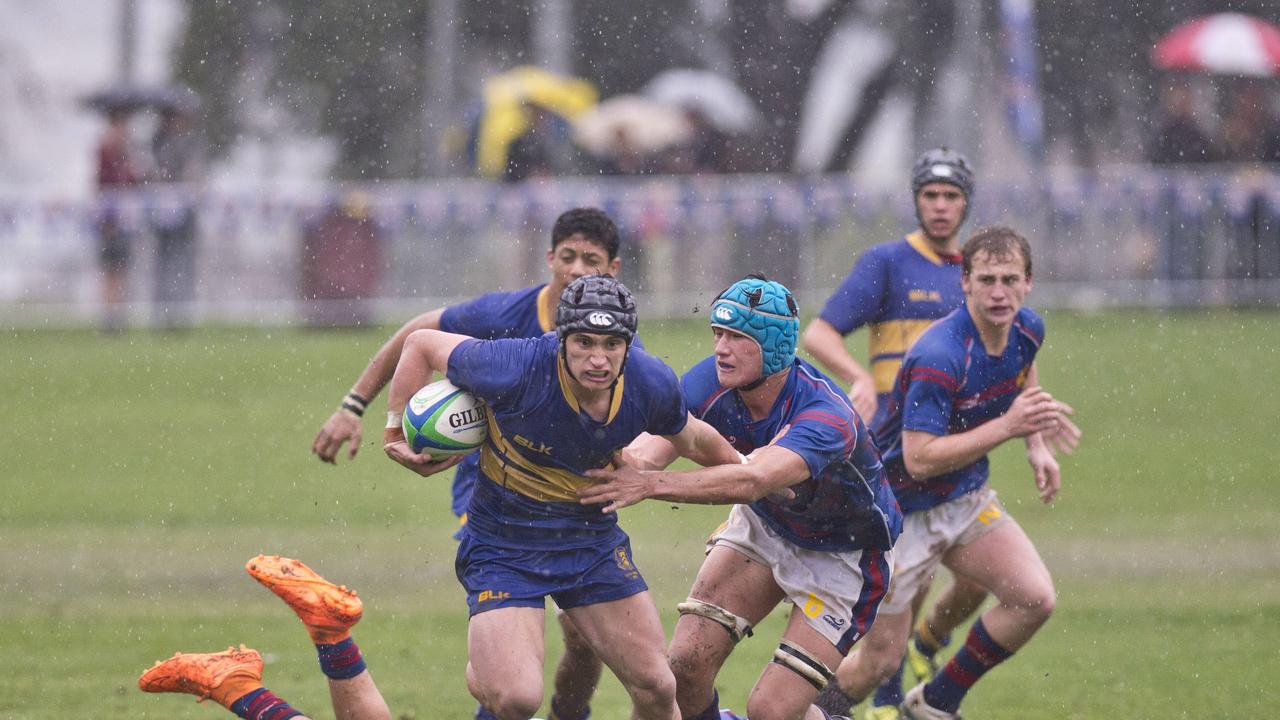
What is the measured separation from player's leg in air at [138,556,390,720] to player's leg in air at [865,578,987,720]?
233 cm

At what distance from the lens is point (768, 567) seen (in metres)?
7.05

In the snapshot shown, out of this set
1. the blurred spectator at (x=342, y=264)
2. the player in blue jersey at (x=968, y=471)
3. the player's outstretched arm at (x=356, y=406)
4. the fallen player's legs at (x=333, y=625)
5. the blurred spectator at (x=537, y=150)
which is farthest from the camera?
the blurred spectator at (x=537, y=150)

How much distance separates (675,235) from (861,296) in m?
12.9

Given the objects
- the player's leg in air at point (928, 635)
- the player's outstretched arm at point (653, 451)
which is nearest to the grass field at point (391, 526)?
the player's leg in air at point (928, 635)

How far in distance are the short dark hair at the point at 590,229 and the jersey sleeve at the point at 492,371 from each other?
1402mm

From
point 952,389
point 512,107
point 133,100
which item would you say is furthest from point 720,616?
point 133,100

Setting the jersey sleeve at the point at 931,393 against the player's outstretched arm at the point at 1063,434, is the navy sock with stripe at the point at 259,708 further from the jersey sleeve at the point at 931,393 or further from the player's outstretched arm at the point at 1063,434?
the player's outstretched arm at the point at 1063,434

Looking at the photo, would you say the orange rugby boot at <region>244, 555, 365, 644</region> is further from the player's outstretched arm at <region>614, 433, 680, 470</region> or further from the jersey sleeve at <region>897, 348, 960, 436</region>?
the jersey sleeve at <region>897, 348, 960, 436</region>

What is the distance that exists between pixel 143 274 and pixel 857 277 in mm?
15759

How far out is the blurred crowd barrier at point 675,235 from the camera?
2112 centimetres

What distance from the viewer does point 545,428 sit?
250 inches

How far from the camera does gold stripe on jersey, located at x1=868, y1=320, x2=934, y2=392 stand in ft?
27.4

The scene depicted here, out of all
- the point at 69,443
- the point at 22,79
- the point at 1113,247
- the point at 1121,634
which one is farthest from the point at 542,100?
the point at 1121,634

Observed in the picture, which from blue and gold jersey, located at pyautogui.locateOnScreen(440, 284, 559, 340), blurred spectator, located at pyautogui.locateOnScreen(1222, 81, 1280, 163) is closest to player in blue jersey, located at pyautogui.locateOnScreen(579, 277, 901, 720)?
blue and gold jersey, located at pyautogui.locateOnScreen(440, 284, 559, 340)
